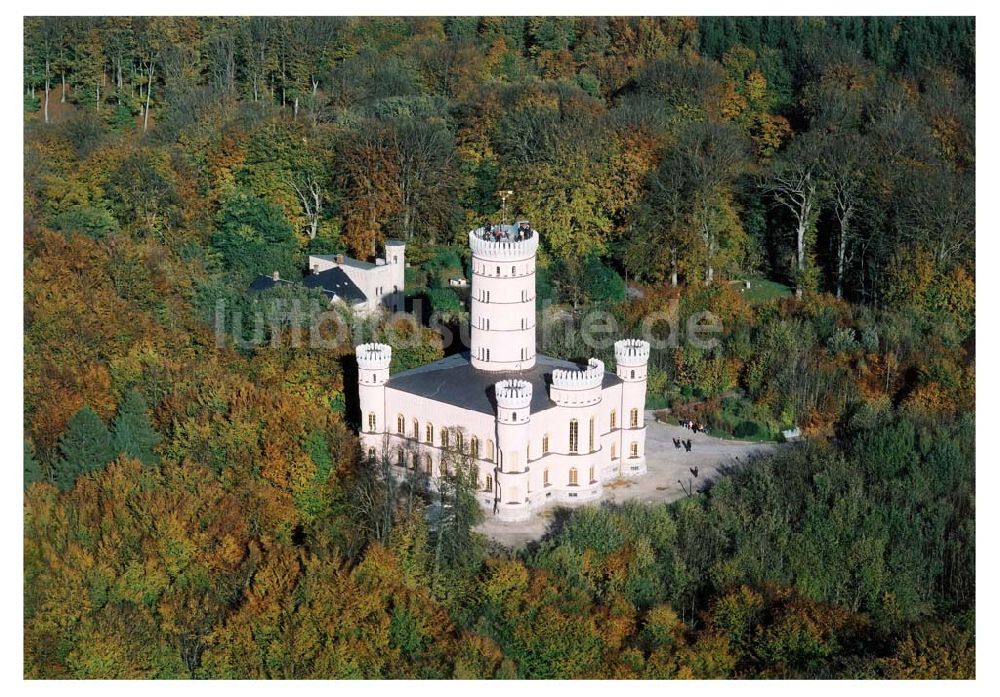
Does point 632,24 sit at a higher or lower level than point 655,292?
higher

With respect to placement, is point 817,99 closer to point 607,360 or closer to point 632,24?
point 632,24

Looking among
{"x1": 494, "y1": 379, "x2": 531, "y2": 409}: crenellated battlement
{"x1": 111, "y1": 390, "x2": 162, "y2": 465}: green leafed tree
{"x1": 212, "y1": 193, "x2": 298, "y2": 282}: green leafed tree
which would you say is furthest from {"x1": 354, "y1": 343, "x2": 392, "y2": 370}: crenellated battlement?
{"x1": 212, "y1": 193, "x2": 298, "y2": 282}: green leafed tree

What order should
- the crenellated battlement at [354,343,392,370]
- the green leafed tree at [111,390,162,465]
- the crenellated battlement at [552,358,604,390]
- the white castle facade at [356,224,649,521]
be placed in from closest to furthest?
1. the white castle facade at [356,224,649,521]
2. the crenellated battlement at [552,358,604,390]
3. the green leafed tree at [111,390,162,465]
4. the crenellated battlement at [354,343,392,370]

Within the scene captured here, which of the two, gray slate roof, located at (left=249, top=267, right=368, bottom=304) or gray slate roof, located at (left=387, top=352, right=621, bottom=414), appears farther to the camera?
gray slate roof, located at (left=249, top=267, right=368, bottom=304)

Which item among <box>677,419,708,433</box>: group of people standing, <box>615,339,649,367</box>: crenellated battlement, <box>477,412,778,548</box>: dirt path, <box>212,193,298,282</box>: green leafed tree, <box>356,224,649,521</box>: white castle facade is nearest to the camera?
<box>477,412,778,548</box>: dirt path

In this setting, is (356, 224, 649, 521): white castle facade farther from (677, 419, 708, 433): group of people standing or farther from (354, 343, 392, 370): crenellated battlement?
(677, 419, 708, 433): group of people standing

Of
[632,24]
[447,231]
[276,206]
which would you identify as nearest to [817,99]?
[632,24]
